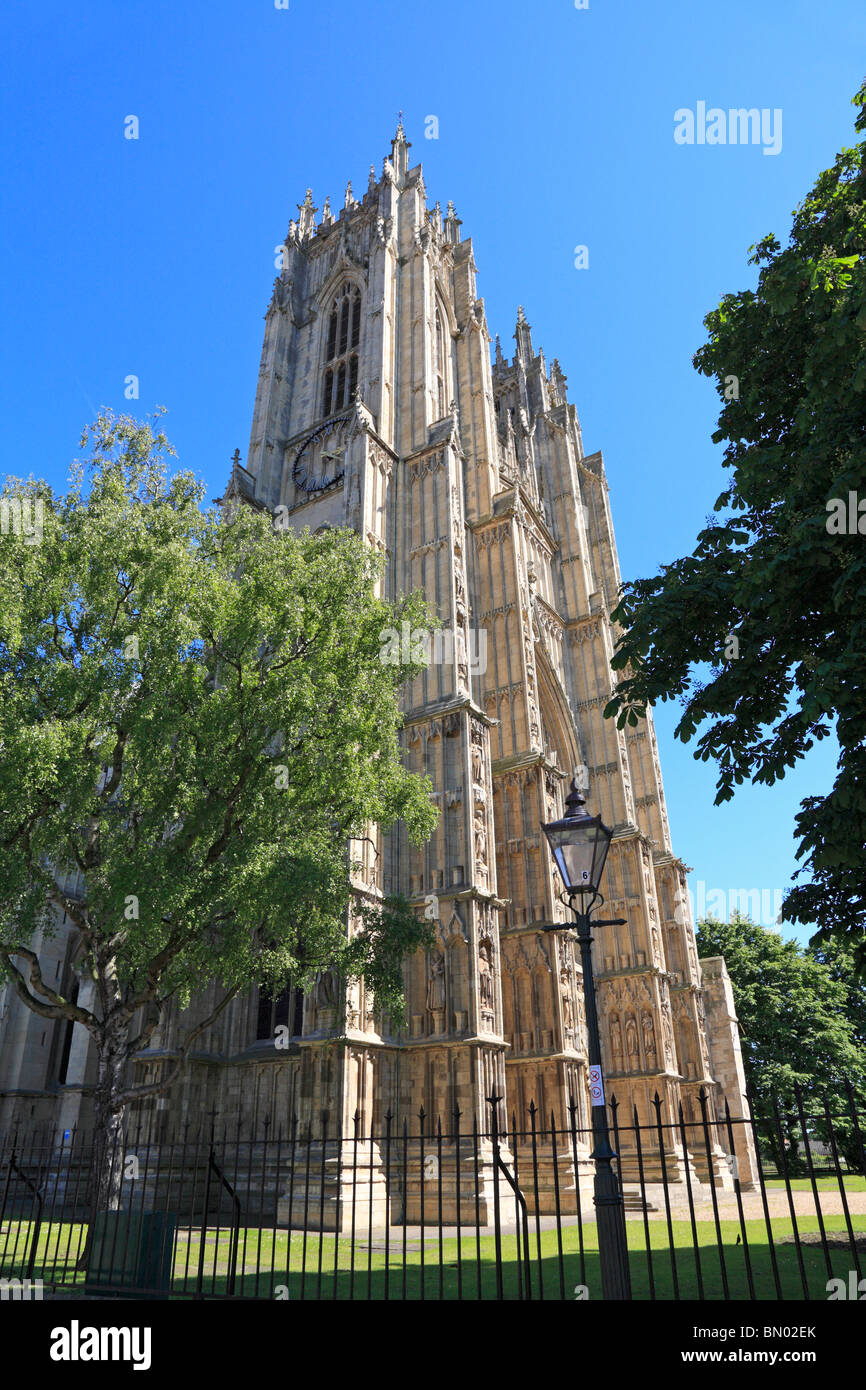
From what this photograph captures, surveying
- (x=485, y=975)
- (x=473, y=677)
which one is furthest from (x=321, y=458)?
(x=485, y=975)

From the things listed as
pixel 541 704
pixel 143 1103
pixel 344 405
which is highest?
pixel 344 405

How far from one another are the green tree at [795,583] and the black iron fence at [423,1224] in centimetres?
316

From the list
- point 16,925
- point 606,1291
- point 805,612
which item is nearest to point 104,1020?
point 16,925

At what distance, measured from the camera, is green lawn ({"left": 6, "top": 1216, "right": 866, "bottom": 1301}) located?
321 inches

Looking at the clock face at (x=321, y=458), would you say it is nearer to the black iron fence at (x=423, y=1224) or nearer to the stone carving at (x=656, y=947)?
the stone carving at (x=656, y=947)

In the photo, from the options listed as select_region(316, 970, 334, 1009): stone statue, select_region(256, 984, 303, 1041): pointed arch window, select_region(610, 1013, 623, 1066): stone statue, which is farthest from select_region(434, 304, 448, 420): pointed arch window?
select_region(610, 1013, 623, 1066): stone statue

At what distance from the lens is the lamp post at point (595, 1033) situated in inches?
223

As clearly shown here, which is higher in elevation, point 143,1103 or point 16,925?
point 16,925

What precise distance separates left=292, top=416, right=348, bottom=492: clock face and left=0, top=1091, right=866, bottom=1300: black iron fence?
21910mm

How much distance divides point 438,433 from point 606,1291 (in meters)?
26.4

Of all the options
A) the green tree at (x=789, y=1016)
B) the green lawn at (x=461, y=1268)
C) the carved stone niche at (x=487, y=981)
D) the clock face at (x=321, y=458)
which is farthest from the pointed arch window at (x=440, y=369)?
the green lawn at (x=461, y=1268)

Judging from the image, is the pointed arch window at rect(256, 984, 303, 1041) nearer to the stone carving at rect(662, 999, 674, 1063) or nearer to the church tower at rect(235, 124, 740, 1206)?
the church tower at rect(235, 124, 740, 1206)

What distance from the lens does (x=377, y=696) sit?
48.5 ft
